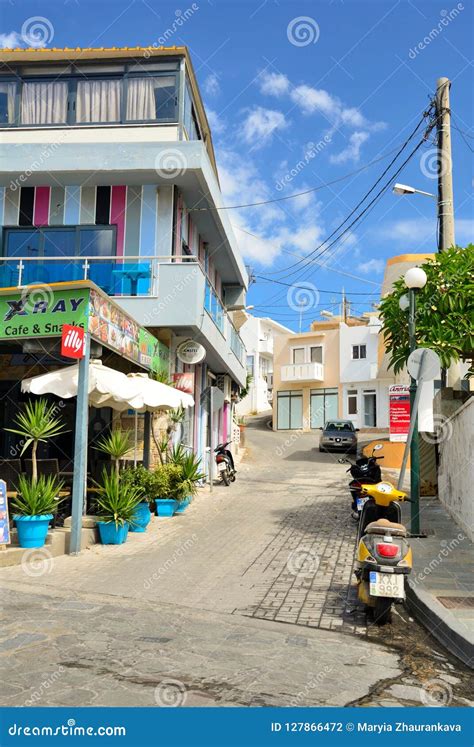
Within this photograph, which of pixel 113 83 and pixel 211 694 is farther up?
pixel 113 83

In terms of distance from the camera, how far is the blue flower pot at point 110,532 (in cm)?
1009

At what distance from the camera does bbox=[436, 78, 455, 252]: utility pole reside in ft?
47.3

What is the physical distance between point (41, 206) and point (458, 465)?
36.7 feet

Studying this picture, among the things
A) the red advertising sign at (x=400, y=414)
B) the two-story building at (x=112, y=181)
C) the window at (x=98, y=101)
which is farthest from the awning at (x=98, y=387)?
the window at (x=98, y=101)

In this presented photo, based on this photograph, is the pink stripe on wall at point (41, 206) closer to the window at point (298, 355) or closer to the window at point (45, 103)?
the window at point (45, 103)

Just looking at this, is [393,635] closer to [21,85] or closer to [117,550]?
[117,550]

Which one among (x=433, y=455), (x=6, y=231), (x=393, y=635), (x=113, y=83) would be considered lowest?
(x=393, y=635)

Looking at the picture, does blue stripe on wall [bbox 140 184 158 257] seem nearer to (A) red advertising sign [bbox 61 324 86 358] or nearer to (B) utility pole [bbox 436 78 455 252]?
(A) red advertising sign [bbox 61 324 86 358]

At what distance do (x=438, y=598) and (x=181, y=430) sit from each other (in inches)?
409

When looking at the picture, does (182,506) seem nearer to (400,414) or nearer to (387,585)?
(400,414)

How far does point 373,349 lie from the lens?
42.8 m

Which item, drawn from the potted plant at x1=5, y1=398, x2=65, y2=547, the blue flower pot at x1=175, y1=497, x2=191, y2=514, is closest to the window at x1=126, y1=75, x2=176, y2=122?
the blue flower pot at x1=175, y1=497, x2=191, y2=514

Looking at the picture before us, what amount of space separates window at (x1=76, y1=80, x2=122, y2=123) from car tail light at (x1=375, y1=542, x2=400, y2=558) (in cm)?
1354
